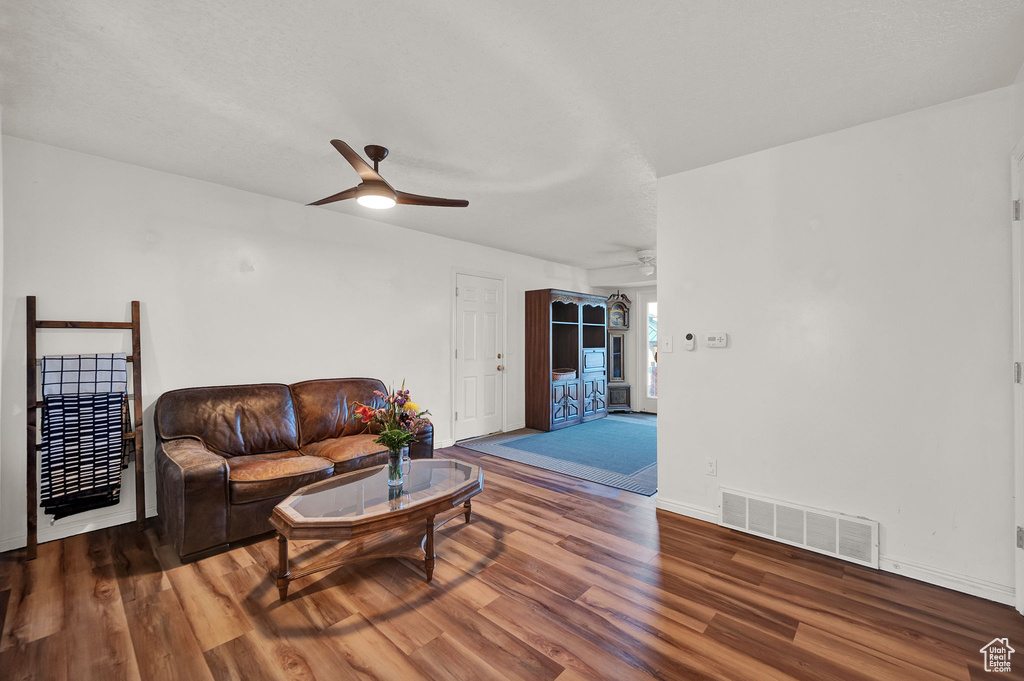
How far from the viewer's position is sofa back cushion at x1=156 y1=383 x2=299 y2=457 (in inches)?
121

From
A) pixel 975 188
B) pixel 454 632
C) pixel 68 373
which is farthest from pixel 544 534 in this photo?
pixel 68 373

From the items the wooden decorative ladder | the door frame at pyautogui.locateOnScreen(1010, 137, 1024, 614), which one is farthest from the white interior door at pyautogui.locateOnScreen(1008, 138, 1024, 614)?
the wooden decorative ladder

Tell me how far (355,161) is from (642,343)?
6606mm

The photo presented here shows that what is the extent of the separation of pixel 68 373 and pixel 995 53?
5202 millimetres

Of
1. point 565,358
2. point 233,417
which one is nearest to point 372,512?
point 233,417

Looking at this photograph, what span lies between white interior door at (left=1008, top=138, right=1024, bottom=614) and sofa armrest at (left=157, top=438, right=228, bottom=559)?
410cm

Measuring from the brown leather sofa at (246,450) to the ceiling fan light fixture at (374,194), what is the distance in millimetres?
1796

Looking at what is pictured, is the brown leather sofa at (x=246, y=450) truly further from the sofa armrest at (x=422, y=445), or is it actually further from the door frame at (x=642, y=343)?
the door frame at (x=642, y=343)

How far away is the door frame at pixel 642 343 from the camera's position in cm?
784

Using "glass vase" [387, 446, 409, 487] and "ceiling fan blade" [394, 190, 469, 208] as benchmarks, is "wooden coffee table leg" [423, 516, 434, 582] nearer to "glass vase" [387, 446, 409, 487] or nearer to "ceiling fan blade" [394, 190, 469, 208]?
"glass vase" [387, 446, 409, 487]

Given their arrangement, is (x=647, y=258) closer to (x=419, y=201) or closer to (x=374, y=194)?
(x=419, y=201)

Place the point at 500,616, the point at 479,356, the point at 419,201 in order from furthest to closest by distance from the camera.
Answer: the point at 479,356, the point at 419,201, the point at 500,616

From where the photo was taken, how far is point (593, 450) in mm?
4996

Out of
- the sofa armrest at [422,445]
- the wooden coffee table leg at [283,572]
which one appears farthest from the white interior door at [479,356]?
the wooden coffee table leg at [283,572]
